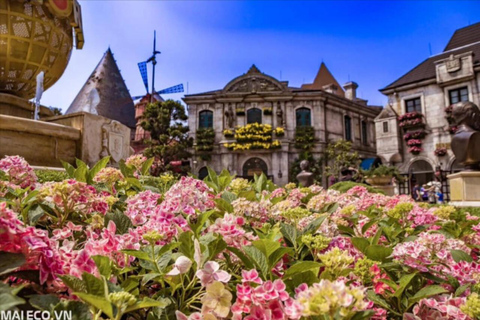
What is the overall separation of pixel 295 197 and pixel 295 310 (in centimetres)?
187

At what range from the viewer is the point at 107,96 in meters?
32.6

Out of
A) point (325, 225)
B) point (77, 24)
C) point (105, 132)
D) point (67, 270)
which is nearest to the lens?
point (67, 270)

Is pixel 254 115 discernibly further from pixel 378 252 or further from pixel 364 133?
pixel 378 252

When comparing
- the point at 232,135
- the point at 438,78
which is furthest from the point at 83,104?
the point at 438,78

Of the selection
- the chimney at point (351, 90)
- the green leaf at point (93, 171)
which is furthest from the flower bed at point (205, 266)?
the chimney at point (351, 90)

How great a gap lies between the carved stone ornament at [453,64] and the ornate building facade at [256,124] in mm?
9116

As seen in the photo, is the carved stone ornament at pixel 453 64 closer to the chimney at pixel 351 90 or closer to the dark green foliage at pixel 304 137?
the dark green foliage at pixel 304 137

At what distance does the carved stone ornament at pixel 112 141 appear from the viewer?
6.28 m

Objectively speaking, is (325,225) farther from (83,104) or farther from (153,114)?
(83,104)

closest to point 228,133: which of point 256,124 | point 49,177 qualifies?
point 256,124

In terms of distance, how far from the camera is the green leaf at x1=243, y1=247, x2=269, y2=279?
1.06m

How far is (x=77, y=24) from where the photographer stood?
721cm

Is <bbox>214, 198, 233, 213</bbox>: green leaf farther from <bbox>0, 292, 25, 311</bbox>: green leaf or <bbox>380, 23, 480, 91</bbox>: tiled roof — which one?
<bbox>380, 23, 480, 91</bbox>: tiled roof

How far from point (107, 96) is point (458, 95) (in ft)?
102
